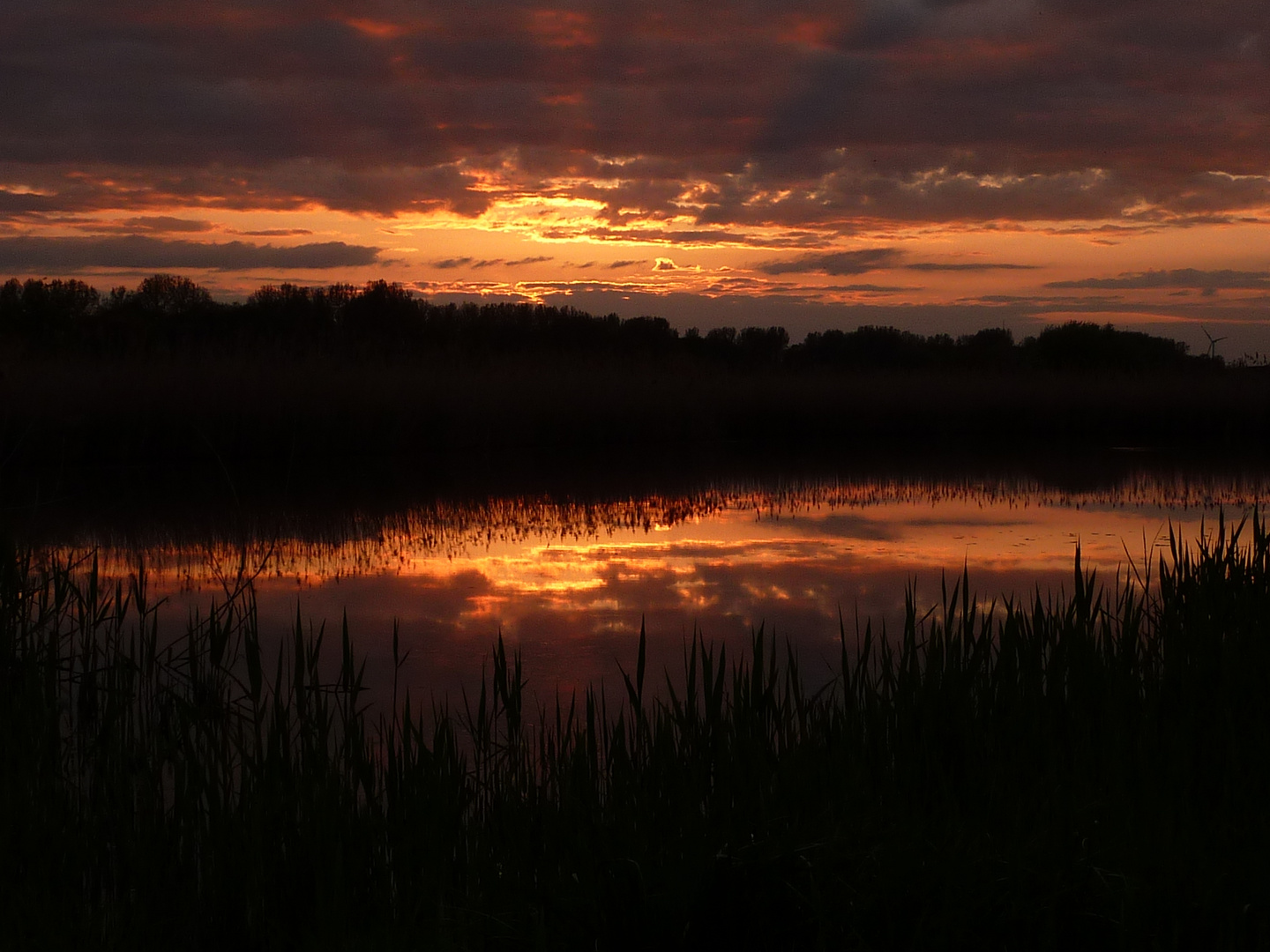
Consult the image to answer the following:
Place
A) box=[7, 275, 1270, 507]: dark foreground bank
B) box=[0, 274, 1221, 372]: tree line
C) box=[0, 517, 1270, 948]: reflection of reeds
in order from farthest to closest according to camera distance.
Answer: box=[0, 274, 1221, 372]: tree line < box=[7, 275, 1270, 507]: dark foreground bank < box=[0, 517, 1270, 948]: reflection of reeds

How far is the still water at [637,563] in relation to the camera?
476 centimetres

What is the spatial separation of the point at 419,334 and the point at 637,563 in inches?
768

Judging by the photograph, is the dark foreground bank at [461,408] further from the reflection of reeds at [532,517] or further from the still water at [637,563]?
the still water at [637,563]

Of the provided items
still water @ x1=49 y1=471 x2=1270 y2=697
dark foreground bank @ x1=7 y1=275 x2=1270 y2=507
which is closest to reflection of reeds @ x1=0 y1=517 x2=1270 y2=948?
still water @ x1=49 y1=471 x2=1270 y2=697

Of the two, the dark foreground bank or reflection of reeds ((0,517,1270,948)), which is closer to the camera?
reflection of reeds ((0,517,1270,948))

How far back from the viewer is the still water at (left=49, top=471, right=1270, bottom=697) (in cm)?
476

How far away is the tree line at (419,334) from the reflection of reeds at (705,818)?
10.5 m

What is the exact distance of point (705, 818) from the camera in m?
2.42

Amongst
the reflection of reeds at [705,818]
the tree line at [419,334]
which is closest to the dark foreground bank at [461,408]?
the tree line at [419,334]

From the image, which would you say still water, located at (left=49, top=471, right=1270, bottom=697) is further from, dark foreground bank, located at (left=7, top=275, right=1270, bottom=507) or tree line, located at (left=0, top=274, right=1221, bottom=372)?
tree line, located at (left=0, top=274, right=1221, bottom=372)

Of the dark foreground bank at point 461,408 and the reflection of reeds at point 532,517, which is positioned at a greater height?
the dark foreground bank at point 461,408

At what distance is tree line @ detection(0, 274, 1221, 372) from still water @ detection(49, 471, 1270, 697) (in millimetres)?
6088

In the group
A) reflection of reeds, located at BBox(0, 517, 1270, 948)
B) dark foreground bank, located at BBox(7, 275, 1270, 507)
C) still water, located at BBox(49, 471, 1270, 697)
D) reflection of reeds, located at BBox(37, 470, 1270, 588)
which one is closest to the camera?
reflection of reeds, located at BBox(0, 517, 1270, 948)

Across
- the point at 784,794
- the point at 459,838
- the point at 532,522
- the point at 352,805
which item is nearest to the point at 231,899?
the point at 352,805
